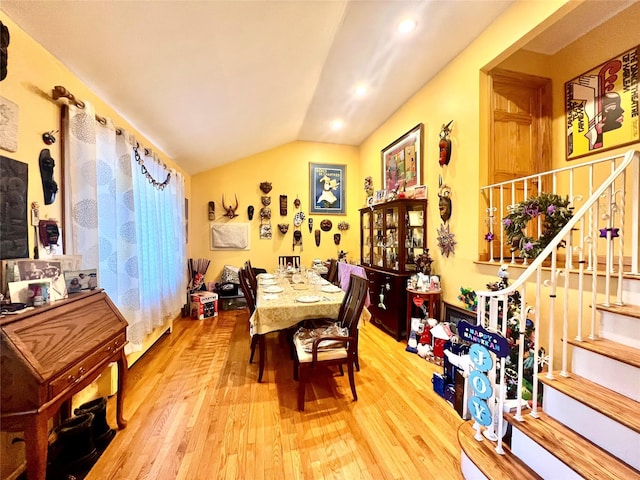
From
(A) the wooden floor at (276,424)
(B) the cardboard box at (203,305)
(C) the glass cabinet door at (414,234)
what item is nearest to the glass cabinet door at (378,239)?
(C) the glass cabinet door at (414,234)

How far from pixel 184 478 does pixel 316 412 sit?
2.97ft

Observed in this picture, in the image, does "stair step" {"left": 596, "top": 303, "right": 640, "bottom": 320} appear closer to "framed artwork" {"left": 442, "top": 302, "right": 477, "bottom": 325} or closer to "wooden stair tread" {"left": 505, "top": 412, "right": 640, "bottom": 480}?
"wooden stair tread" {"left": 505, "top": 412, "right": 640, "bottom": 480}

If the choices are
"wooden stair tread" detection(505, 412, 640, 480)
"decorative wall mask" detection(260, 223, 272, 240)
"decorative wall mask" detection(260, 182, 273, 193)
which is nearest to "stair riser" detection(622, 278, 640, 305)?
"wooden stair tread" detection(505, 412, 640, 480)

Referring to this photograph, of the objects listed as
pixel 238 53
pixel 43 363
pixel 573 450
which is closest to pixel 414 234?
pixel 573 450

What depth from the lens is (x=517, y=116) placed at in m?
2.80

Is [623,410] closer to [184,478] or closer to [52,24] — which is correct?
[184,478]

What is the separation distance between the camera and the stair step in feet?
4.34

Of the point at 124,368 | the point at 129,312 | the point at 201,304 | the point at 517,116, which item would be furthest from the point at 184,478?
the point at 517,116

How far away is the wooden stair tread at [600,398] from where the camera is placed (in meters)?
1.08

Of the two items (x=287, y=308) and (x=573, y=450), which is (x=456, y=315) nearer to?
(x=573, y=450)

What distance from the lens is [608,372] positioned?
50.3 inches

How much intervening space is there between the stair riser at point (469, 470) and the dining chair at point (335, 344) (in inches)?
32.5

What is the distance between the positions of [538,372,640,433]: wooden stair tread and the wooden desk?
61.4 inches

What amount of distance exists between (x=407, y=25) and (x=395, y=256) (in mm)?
2568
